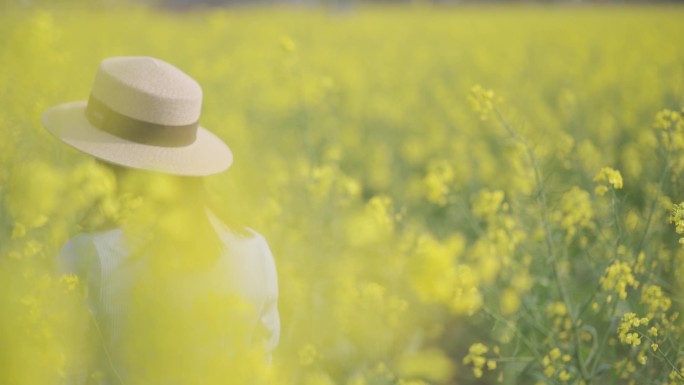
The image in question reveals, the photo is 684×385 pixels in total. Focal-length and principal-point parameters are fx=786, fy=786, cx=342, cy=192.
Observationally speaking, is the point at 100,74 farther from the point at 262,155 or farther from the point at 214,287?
the point at 262,155

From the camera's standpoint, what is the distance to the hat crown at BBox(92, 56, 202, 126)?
1.73 meters

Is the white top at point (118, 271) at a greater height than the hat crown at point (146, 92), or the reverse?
the hat crown at point (146, 92)

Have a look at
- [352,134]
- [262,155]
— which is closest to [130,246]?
[262,155]

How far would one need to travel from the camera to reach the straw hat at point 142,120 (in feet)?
5.58

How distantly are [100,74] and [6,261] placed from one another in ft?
1.51

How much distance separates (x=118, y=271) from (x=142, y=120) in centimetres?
37

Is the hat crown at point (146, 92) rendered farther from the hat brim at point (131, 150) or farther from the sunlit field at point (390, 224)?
the sunlit field at point (390, 224)

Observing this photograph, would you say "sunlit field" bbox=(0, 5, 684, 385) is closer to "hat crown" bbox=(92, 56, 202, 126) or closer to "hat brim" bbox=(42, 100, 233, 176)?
"hat brim" bbox=(42, 100, 233, 176)

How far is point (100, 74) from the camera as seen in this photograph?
1.78 m

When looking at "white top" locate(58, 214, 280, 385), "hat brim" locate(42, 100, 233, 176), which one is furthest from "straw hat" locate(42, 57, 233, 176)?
"white top" locate(58, 214, 280, 385)

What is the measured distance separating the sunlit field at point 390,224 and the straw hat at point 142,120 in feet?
0.29

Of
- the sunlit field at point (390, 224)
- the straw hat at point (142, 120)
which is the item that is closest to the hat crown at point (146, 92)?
the straw hat at point (142, 120)

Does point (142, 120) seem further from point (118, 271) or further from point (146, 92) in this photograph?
point (118, 271)

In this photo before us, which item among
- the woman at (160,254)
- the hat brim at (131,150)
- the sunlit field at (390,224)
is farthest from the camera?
the hat brim at (131,150)
